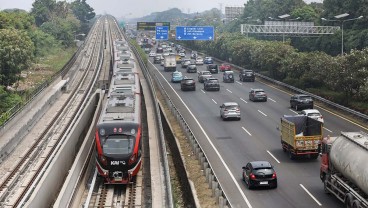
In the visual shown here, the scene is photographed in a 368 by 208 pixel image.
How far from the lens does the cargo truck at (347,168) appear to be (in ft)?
72.2

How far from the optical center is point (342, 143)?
24812 mm

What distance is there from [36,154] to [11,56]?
2266cm

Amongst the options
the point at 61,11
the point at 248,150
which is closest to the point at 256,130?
the point at 248,150

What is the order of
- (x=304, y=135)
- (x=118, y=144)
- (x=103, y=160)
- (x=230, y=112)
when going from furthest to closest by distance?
1. (x=230, y=112)
2. (x=304, y=135)
3. (x=118, y=144)
4. (x=103, y=160)

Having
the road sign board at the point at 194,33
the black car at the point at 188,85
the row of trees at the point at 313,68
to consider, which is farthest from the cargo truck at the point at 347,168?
the road sign board at the point at 194,33

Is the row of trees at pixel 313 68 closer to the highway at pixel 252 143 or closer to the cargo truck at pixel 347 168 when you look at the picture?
the highway at pixel 252 143

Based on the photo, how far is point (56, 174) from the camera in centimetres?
2764

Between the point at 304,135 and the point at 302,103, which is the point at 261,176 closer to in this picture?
the point at 304,135

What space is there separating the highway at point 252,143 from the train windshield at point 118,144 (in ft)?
17.4

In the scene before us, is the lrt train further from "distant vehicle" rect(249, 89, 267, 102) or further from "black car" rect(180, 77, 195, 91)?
"black car" rect(180, 77, 195, 91)

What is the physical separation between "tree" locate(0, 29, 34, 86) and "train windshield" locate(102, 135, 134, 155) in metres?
30.3

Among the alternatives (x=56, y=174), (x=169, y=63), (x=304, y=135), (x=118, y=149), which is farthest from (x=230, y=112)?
(x=169, y=63)

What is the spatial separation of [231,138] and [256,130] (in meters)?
3.47

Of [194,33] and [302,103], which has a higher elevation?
[194,33]
